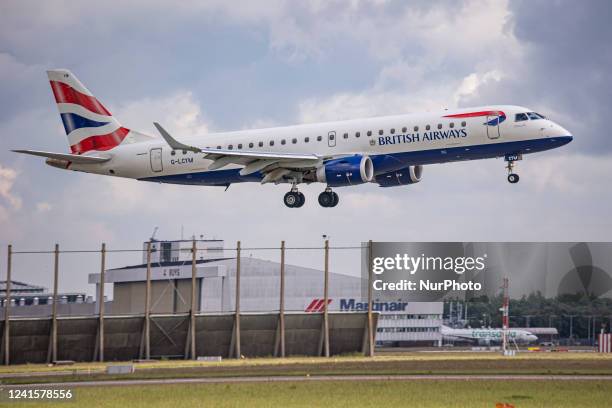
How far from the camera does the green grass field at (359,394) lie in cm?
3884

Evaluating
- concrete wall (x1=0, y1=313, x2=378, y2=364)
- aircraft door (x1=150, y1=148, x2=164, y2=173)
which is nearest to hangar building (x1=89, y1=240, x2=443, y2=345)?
aircraft door (x1=150, y1=148, x2=164, y2=173)

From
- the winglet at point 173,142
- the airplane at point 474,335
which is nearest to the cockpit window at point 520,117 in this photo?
the winglet at point 173,142

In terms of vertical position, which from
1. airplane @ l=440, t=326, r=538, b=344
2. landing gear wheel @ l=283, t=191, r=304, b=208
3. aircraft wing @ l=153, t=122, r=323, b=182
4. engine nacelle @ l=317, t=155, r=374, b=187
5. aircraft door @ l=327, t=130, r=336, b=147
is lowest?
airplane @ l=440, t=326, r=538, b=344

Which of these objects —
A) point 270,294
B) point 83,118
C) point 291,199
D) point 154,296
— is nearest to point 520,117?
point 291,199

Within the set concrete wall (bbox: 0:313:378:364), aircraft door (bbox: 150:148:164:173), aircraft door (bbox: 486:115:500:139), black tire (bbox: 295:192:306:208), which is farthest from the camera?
aircraft door (bbox: 150:148:164:173)

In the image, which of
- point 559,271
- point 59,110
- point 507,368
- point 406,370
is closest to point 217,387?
point 406,370

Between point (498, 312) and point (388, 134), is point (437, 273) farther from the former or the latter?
point (388, 134)

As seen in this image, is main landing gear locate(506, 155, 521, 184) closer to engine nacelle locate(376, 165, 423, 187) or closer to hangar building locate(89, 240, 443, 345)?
engine nacelle locate(376, 165, 423, 187)

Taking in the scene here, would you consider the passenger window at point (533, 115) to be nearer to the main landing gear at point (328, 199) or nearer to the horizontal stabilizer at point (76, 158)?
the main landing gear at point (328, 199)

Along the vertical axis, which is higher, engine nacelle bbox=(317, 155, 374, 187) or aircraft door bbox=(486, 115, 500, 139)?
aircraft door bbox=(486, 115, 500, 139)

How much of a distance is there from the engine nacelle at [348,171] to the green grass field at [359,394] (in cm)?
2081

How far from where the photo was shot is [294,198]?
227 ft

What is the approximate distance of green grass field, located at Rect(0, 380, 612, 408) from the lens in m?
38.8

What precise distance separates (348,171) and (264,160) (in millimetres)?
5832
